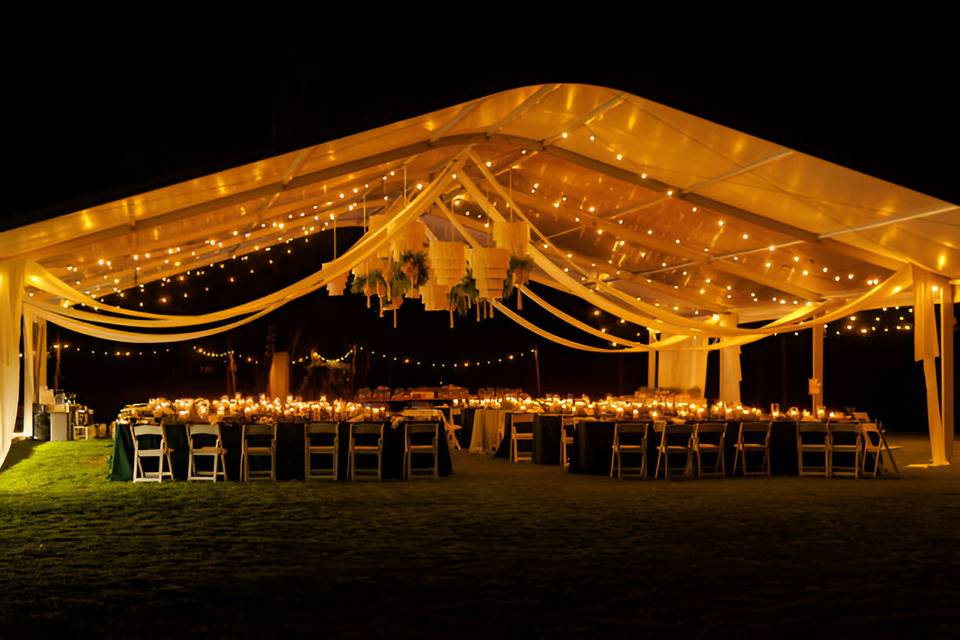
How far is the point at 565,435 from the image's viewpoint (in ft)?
42.0

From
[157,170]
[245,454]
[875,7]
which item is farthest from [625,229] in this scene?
[157,170]

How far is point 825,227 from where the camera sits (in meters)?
12.9

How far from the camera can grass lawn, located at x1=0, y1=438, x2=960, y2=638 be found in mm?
4523

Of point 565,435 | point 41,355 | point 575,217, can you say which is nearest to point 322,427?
point 565,435

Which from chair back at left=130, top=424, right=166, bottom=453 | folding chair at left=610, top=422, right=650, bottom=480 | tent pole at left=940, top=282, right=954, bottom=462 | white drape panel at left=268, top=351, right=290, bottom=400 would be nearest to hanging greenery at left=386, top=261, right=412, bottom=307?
folding chair at left=610, top=422, right=650, bottom=480

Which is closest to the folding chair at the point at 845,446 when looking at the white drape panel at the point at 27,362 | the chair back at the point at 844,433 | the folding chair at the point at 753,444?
the chair back at the point at 844,433

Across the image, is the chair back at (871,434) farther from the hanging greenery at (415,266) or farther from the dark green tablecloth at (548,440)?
the hanging greenery at (415,266)

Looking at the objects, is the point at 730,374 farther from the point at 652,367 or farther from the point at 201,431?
the point at 201,431

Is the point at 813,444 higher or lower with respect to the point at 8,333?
lower

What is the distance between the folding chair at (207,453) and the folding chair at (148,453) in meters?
0.26

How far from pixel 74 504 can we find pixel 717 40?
6.54 meters

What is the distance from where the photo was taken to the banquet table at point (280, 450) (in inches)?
415

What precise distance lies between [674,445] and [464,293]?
3.53m

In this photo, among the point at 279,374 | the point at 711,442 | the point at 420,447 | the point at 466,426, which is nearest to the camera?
the point at 420,447
